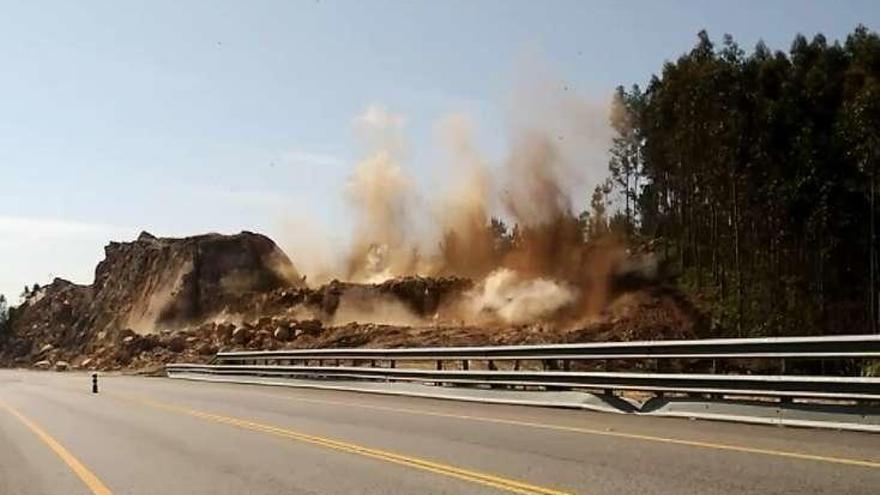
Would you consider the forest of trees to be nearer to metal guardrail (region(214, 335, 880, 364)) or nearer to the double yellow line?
metal guardrail (region(214, 335, 880, 364))

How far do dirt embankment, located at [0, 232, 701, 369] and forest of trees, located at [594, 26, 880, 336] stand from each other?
5.64 metres

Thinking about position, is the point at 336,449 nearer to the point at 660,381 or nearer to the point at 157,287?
the point at 660,381

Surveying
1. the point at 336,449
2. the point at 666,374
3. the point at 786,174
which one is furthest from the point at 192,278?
the point at 336,449

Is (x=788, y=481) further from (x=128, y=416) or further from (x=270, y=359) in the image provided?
(x=270, y=359)

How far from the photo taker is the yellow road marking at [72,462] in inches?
415

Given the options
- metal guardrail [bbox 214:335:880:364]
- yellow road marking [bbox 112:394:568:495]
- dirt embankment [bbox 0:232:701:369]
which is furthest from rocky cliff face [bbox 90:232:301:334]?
yellow road marking [bbox 112:394:568:495]

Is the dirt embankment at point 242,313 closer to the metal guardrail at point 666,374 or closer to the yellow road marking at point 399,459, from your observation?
the metal guardrail at point 666,374

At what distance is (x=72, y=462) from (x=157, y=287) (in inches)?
3380

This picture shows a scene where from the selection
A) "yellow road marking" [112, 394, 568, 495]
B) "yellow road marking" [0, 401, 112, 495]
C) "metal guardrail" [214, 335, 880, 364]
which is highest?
"metal guardrail" [214, 335, 880, 364]

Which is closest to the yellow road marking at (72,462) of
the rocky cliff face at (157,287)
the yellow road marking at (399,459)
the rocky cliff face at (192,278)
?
the yellow road marking at (399,459)

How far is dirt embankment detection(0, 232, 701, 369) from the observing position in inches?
2308

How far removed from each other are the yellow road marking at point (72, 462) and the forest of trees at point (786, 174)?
38273 millimetres

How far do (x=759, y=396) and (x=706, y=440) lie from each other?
2655 mm

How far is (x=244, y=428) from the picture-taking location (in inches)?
661
